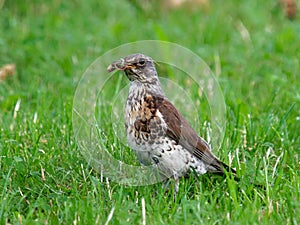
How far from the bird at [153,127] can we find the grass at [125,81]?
0.17 m

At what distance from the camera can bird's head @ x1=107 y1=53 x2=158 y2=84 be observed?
4551 mm

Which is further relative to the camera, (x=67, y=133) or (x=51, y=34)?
(x=51, y=34)

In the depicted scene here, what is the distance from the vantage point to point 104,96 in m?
6.53

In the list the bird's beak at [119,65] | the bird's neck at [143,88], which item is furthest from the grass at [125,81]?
the bird's beak at [119,65]

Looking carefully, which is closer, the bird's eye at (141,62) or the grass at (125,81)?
the grass at (125,81)

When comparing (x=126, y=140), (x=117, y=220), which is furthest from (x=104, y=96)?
(x=117, y=220)

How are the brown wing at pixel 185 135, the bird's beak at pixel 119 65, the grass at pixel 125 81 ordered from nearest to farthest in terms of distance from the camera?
1. the grass at pixel 125 81
2. the bird's beak at pixel 119 65
3. the brown wing at pixel 185 135

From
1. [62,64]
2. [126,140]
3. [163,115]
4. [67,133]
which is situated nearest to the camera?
[163,115]

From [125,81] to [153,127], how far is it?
8.01 ft

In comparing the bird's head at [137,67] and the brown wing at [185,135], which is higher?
the bird's head at [137,67]

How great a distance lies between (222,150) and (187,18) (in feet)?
13.7

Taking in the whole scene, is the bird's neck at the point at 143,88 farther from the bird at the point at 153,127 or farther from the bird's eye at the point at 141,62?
the bird's eye at the point at 141,62

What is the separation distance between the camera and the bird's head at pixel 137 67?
4.55 m

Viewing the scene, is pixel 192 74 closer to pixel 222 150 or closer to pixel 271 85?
pixel 271 85
